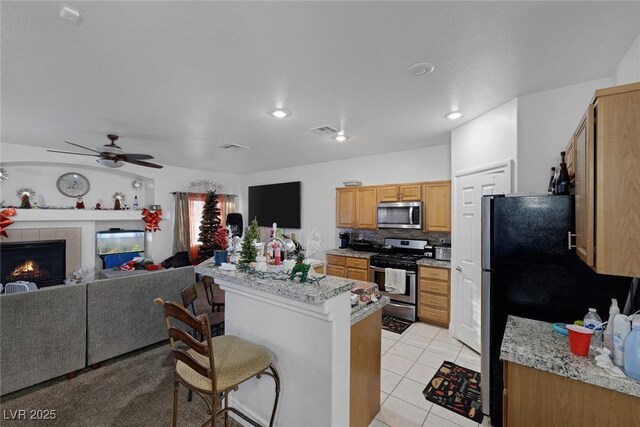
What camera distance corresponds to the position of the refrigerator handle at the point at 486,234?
1944mm

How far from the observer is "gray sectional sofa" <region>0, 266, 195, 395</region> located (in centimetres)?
222

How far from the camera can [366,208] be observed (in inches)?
187

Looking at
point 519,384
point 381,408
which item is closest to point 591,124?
point 519,384

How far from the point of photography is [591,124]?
4.01 ft

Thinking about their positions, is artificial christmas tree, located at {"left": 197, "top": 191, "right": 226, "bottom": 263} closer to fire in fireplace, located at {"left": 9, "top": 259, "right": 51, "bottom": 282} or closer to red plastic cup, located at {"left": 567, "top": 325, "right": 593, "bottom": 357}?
fire in fireplace, located at {"left": 9, "top": 259, "right": 51, "bottom": 282}

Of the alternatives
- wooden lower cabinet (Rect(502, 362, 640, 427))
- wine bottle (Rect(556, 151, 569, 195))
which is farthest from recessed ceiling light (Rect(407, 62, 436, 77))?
wooden lower cabinet (Rect(502, 362, 640, 427))

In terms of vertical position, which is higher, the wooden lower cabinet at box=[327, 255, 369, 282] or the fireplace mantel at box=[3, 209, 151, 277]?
the fireplace mantel at box=[3, 209, 151, 277]

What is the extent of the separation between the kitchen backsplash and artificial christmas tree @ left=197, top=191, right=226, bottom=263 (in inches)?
123

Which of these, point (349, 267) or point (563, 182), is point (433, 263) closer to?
point (349, 267)

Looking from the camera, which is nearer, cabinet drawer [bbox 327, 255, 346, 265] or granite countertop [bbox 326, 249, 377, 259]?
granite countertop [bbox 326, 249, 377, 259]

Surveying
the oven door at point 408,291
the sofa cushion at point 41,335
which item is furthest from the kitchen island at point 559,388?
the sofa cushion at point 41,335

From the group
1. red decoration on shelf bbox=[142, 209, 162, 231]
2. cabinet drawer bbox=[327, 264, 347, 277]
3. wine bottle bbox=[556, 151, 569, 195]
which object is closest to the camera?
wine bottle bbox=[556, 151, 569, 195]

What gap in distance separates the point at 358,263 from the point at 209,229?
3.85 meters

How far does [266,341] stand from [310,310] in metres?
0.53
